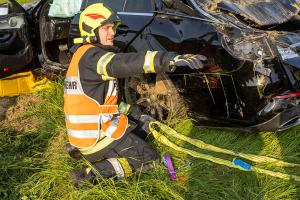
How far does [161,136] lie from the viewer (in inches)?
157

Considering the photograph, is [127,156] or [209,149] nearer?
[127,156]

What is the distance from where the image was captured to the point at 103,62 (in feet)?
9.86

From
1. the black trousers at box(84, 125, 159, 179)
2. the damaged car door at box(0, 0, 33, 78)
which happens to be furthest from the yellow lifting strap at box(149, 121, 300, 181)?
the damaged car door at box(0, 0, 33, 78)

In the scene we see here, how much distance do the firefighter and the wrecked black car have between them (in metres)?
0.49

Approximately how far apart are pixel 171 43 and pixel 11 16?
2214 millimetres

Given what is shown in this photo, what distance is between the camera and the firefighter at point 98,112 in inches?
129

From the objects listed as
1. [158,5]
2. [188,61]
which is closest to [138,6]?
[158,5]

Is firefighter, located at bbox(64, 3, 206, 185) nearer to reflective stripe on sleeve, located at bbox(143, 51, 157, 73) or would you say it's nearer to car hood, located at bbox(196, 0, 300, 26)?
reflective stripe on sleeve, located at bbox(143, 51, 157, 73)

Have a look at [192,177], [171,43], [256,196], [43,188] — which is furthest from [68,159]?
[256,196]

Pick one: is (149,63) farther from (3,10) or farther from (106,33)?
(3,10)

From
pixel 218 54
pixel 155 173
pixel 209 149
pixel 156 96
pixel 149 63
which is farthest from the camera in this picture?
pixel 156 96

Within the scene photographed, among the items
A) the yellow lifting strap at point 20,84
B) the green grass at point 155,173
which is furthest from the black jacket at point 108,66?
the yellow lifting strap at point 20,84

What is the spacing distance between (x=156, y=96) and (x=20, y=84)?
2.24m

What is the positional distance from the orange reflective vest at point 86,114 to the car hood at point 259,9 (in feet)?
3.91
